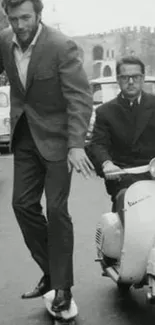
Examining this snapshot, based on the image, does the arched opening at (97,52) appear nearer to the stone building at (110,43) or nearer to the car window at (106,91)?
the stone building at (110,43)

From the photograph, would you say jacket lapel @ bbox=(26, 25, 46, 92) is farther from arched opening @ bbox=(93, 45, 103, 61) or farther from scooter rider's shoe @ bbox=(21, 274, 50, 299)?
arched opening @ bbox=(93, 45, 103, 61)

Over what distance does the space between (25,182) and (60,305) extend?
73 centimetres

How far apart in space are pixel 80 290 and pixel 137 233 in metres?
1.15

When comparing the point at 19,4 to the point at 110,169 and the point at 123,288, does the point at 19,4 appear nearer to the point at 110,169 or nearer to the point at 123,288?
the point at 110,169

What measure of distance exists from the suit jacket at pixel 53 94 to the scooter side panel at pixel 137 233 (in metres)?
0.44

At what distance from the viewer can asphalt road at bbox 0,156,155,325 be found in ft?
14.7

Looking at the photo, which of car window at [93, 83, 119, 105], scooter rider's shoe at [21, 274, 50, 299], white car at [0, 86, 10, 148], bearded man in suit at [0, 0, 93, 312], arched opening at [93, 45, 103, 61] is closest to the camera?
bearded man in suit at [0, 0, 93, 312]

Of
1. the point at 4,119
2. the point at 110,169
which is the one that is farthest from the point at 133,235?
the point at 4,119

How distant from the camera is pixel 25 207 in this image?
4.44 metres

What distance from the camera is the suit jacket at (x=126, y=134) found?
15.4 feet

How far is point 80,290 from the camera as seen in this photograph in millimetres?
5047

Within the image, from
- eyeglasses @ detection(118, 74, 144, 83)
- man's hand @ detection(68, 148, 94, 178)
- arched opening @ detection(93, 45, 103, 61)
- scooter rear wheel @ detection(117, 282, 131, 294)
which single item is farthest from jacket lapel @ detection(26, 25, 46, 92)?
arched opening @ detection(93, 45, 103, 61)

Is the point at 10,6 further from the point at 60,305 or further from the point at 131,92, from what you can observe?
the point at 60,305

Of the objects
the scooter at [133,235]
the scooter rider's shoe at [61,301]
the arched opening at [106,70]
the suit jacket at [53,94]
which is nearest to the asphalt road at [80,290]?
the scooter rider's shoe at [61,301]
